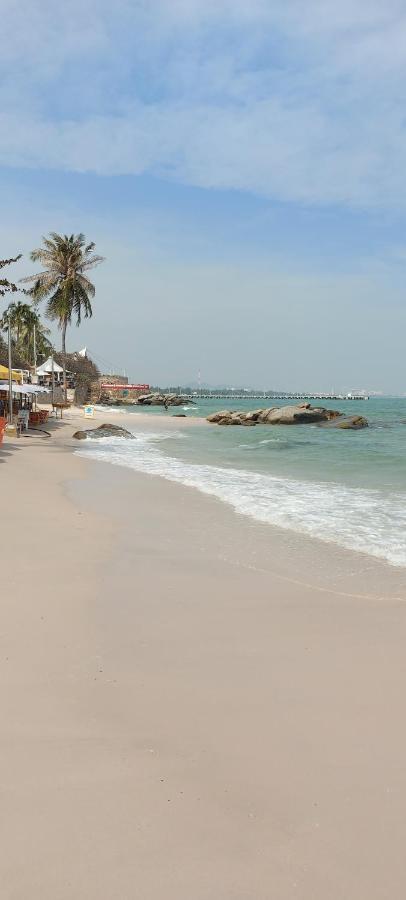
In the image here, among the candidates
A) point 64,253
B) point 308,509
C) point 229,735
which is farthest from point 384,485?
point 64,253

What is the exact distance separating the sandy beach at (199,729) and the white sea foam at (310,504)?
157cm

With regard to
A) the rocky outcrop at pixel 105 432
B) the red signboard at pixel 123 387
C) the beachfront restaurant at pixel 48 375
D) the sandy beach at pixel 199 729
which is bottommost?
the sandy beach at pixel 199 729

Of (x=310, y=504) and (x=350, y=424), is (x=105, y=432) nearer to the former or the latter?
(x=310, y=504)

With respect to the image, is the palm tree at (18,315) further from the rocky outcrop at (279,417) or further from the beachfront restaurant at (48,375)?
the rocky outcrop at (279,417)

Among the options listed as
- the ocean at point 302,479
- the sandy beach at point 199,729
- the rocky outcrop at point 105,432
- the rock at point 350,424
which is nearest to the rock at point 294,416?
the rock at point 350,424

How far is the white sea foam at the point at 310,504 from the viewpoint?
7743 millimetres

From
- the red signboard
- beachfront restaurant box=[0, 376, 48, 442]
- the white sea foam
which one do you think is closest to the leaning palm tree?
beachfront restaurant box=[0, 376, 48, 442]

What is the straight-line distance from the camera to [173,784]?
8.46 ft

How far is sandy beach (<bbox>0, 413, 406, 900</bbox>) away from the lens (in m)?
2.16

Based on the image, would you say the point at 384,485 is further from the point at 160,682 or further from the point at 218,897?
the point at 218,897

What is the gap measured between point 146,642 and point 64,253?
1675 inches

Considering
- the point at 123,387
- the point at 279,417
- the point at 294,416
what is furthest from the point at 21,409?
the point at 123,387

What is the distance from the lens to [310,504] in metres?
10.3

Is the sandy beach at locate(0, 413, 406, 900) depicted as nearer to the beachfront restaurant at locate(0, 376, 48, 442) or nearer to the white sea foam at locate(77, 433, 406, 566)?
the white sea foam at locate(77, 433, 406, 566)
